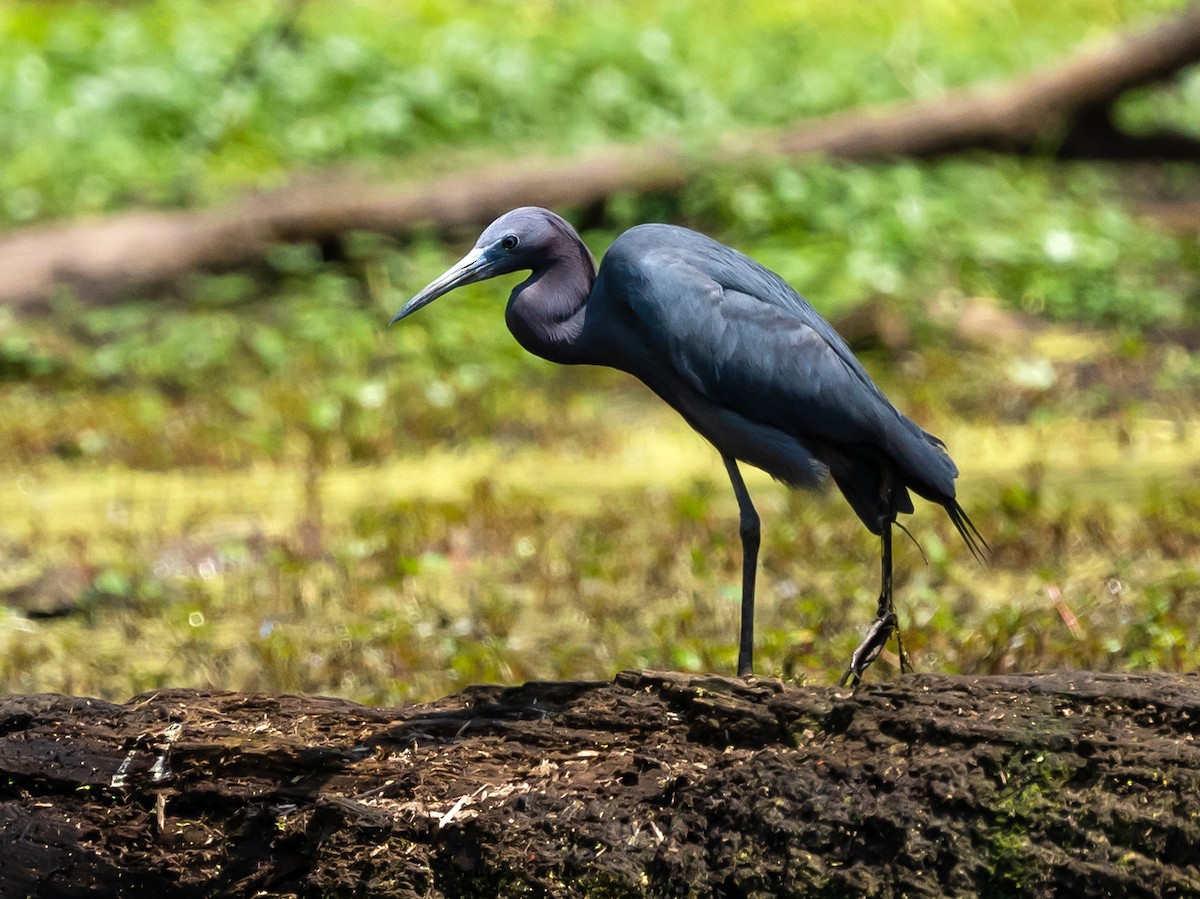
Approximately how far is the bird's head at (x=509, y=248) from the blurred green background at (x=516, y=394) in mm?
1187

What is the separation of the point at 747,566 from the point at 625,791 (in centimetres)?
72

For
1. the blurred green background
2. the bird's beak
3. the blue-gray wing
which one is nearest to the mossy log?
the blue-gray wing

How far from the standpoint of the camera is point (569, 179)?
907 centimetres

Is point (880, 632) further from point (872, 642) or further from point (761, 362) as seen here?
point (761, 362)

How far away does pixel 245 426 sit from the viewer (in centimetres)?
705

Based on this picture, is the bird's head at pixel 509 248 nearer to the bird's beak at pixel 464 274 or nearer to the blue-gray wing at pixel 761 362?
the bird's beak at pixel 464 274

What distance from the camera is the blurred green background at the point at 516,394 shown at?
477 centimetres

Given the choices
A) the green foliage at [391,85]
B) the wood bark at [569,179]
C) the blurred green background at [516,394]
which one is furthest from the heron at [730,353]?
the green foliage at [391,85]

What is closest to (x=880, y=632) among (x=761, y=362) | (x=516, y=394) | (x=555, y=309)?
(x=761, y=362)

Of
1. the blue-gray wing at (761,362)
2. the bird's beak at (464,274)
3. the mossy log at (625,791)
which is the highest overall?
the bird's beak at (464,274)

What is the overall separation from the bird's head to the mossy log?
2.86 ft

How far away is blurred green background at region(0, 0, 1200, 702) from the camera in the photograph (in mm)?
4770

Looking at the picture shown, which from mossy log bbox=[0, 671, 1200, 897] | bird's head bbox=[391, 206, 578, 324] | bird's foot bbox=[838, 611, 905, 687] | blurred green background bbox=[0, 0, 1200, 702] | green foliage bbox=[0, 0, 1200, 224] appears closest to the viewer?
mossy log bbox=[0, 671, 1200, 897]

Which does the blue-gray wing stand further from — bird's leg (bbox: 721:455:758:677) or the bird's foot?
the bird's foot
